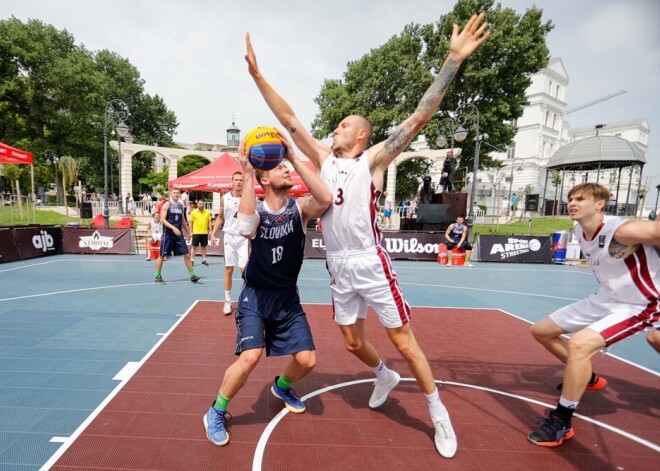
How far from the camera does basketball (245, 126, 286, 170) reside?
257cm

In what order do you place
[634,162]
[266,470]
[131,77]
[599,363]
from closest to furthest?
[266,470]
[599,363]
[634,162]
[131,77]

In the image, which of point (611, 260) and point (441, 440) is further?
point (611, 260)

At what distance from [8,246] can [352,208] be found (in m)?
14.5

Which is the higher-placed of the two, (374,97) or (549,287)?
(374,97)

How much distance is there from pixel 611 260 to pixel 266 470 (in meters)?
3.39

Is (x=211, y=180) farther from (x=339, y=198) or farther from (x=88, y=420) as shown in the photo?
(x=339, y=198)

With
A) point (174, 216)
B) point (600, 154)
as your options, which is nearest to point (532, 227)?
point (600, 154)

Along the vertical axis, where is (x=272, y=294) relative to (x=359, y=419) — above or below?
above

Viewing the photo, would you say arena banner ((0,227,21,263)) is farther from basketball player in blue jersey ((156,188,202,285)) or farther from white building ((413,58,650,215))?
white building ((413,58,650,215))

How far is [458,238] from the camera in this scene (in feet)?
47.2

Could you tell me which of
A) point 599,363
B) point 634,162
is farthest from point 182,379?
point 634,162

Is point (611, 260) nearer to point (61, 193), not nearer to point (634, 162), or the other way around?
point (634, 162)

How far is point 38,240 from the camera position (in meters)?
13.4

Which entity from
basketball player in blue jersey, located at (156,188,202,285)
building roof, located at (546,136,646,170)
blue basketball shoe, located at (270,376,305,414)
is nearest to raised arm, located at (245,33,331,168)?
blue basketball shoe, located at (270,376,305,414)
